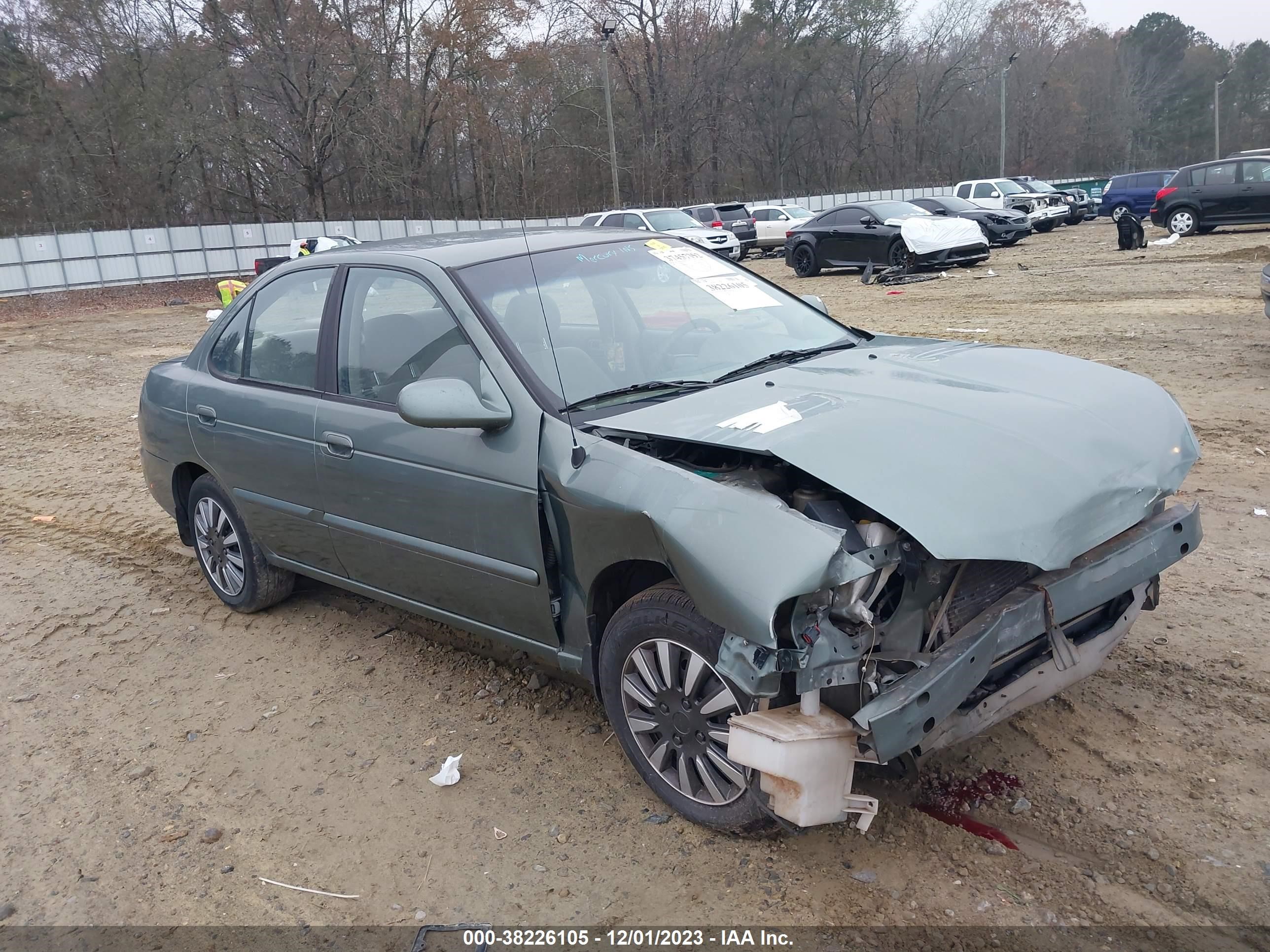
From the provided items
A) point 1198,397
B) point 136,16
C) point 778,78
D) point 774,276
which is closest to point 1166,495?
point 1198,397

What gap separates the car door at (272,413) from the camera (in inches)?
168

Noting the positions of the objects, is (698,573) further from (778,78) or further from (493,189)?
(778,78)

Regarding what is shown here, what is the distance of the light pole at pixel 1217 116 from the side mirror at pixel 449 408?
8491 cm

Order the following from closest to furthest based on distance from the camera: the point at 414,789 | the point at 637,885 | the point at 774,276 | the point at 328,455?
the point at 637,885, the point at 414,789, the point at 328,455, the point at 774,276

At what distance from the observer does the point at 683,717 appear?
303 cm

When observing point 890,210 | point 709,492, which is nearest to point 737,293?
point 709,492

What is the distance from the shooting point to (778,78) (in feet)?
198

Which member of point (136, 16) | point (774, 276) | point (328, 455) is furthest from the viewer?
point (136, 16)

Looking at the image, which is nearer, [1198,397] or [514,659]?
[514,659]

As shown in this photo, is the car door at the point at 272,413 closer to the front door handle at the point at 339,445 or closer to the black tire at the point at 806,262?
the front door handle at the point at 339,445

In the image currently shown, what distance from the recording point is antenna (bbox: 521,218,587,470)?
3150 millimetres

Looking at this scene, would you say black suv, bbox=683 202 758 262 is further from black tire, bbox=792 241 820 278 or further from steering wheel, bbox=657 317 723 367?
steering wheel, bbox=657 317 723 367

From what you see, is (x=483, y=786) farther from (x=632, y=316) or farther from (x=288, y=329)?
(x=288, y=329)

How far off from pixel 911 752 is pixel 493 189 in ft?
158
